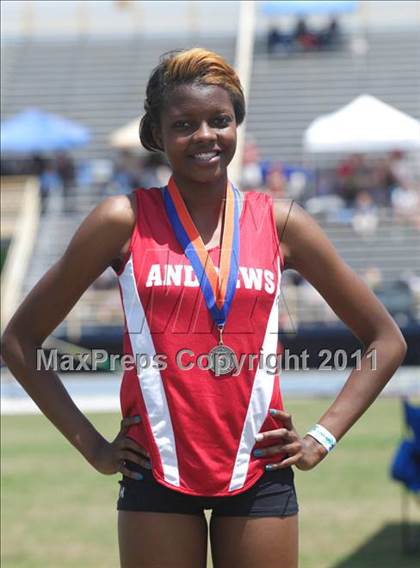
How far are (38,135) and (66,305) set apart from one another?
58.3ft

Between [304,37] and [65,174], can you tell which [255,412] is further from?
[304,37]

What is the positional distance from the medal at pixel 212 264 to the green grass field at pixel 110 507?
3.77 m

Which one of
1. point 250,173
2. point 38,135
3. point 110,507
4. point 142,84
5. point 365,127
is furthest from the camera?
point 142,84

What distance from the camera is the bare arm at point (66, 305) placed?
310cm

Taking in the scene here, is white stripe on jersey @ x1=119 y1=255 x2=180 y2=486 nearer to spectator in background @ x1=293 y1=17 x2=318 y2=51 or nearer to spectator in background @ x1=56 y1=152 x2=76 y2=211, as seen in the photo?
spectator in background @ x1=56 y1=152 x2=76 y2=211

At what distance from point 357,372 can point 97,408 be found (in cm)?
1072

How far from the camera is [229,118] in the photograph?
3.15m

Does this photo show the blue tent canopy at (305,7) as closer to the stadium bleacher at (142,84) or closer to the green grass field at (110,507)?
the stadium bleacher at (142,84)

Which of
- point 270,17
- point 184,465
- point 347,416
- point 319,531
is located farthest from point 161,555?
point 270,17

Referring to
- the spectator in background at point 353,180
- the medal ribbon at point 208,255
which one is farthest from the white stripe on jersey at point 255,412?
the spectator in background at point 353,180

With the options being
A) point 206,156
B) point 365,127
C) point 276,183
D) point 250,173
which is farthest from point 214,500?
point 250,173

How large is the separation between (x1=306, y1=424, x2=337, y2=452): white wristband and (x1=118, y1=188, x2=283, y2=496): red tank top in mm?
155

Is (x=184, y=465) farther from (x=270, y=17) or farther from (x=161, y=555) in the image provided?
(x=270, y=17)

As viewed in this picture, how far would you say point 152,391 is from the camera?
305 centimetres
